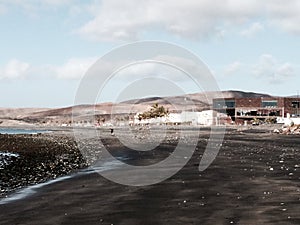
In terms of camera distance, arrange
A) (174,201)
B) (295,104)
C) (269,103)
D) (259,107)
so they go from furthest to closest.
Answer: (259,107)
(269,103)
(295,104)
(174,201)

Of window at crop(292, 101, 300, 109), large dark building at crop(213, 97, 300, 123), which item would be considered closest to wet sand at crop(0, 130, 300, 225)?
large dark building at crop(213, 97, 300, 123)

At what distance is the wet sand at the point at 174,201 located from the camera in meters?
13.2

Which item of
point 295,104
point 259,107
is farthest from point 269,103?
point 295,104

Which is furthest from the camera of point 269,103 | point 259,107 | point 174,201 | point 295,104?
point 259,107

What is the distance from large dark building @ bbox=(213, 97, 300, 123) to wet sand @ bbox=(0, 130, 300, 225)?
14055 cm

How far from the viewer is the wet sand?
43.3 ft

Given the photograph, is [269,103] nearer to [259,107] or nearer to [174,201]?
[259,107]

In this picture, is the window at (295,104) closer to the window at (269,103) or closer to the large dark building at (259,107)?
the large dark building at (259,107)

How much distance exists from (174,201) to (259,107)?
155671 millimetres

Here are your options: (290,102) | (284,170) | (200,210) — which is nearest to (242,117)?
(290,102)

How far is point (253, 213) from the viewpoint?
524 inches

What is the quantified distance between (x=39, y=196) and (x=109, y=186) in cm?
A: 341

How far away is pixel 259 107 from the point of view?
166 metres

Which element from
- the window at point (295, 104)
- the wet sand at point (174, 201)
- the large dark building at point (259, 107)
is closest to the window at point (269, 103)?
the large dark building at point (259, 107)
